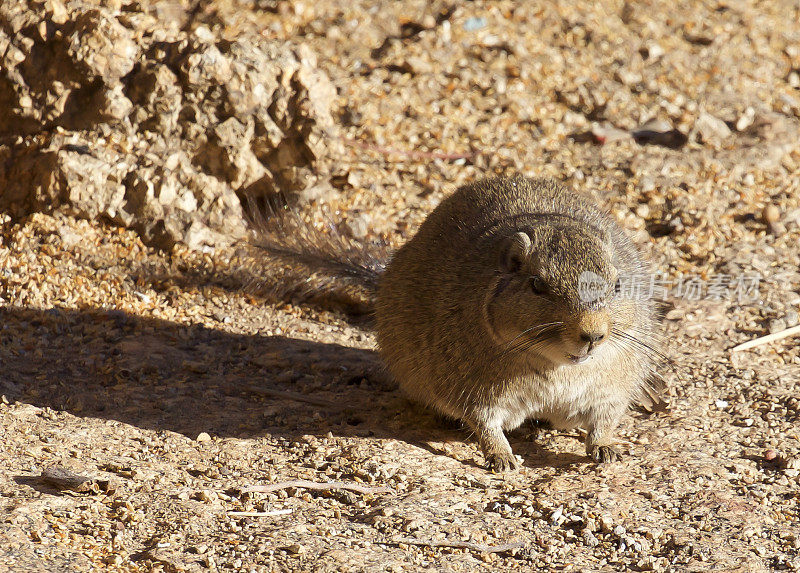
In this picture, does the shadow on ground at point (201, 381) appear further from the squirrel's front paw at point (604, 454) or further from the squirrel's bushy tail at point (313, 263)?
the squirrel's bushy tail at point (313, 263)

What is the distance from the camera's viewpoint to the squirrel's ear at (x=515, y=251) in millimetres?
4629

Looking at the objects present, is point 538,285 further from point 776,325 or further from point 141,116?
point 141,116

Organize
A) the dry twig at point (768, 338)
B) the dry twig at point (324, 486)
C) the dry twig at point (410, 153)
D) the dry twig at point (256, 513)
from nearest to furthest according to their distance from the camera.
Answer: the dry twig at point (256, 513)
the dry twig at point (324, 486)
the dry twig at point (768, 338)
the dry twig at point (410, 153)

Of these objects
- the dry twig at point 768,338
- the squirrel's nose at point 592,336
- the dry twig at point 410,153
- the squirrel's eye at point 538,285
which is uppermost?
the dry twig at point 410,153

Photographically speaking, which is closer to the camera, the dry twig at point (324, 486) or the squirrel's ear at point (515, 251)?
the dry twig at point (324, 486)

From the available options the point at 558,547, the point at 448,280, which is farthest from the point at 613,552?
A: the point at 448,280

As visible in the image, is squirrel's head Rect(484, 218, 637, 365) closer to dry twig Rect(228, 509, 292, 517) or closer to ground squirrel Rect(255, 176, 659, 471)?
ground squirrel Rect(255, 176, 659, 471)

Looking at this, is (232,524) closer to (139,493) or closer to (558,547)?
(139,493)

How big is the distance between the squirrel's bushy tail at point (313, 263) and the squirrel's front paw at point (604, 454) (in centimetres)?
197

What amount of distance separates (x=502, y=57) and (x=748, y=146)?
8.02 feet

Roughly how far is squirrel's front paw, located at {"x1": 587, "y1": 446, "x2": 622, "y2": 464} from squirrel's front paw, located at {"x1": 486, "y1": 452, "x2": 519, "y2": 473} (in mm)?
422

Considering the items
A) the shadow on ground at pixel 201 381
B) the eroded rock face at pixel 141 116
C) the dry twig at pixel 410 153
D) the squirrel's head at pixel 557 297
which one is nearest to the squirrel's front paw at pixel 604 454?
the shadow on ground at pixel 201 381

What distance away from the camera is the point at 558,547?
4.11m

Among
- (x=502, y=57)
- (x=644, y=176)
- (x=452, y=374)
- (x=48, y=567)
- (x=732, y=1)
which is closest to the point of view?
(x=48, y=567)
